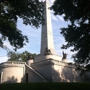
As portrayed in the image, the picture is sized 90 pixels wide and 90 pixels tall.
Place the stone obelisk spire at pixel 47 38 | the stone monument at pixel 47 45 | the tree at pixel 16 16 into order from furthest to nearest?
1. the stone obelisk spire at pixel 47 38
2. the stone monument at pixel 47 45
3. the tree at pixel 16 16

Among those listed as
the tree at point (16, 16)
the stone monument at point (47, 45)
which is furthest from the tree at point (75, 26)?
the stone monument at point (47, 45)

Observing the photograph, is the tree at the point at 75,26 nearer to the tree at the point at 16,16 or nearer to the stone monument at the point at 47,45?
the tree at the point at 16,16

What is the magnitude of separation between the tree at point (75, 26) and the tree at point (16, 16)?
2.16 m

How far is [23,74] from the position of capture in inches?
1075

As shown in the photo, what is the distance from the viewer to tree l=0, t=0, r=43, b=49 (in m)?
13.1

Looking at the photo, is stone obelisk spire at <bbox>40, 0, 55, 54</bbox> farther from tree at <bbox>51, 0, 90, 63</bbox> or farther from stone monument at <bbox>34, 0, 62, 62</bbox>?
tree at <bbox>51, 0, 90, 63</bbox>

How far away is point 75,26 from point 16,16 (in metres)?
5.94

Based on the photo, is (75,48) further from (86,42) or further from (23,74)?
(23,74)

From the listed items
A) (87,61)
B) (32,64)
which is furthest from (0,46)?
(32,64)

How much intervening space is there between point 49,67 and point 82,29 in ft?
43.9

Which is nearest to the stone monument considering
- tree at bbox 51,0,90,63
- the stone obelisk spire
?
the stone obelisk spire

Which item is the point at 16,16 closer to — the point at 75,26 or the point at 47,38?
the point at 75,26

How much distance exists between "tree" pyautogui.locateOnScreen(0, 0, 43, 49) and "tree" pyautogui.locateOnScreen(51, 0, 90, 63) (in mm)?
2160

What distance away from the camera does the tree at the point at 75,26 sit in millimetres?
13352
